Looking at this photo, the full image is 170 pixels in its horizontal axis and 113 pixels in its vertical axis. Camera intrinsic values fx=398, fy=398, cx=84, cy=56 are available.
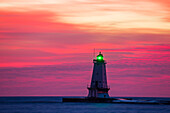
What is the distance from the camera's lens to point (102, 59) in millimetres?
89000

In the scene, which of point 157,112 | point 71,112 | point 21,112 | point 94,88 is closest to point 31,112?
point 21,112

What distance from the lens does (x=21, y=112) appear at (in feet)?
263

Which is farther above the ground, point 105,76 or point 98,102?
point 105,76

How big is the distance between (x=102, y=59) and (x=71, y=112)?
15.7 metres

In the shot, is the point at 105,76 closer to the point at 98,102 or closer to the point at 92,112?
the point at 98,102

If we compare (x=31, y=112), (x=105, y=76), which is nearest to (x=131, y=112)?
Result: (x=105, y=76)

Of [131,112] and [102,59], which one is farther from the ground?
[102,59]

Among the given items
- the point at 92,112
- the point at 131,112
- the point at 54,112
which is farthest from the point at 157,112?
the point at 54,112

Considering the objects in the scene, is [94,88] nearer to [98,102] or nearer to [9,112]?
[98,102]

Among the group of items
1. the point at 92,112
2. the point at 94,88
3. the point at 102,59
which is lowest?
the point at 92,112

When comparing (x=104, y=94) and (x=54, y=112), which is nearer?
(x=54, y=112)

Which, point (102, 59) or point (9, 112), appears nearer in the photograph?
point (9, 112)

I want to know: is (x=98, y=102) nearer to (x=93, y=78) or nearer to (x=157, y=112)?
(x=93, y=78)

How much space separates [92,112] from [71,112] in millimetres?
4545
